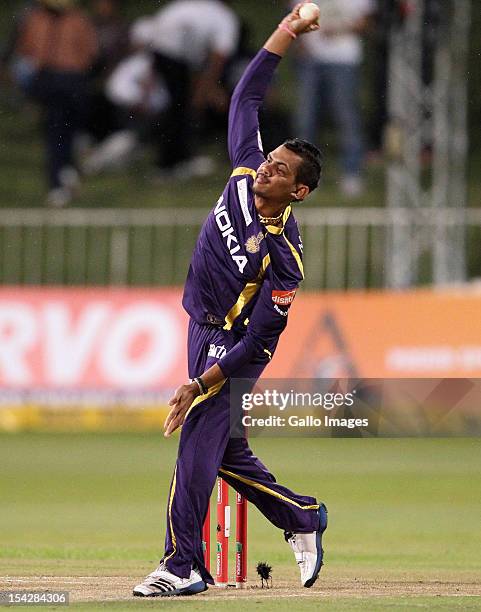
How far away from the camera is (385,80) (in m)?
24.2

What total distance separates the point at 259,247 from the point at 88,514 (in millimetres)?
5708

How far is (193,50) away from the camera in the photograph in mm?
25125

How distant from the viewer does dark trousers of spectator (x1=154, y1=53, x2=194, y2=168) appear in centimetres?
2505

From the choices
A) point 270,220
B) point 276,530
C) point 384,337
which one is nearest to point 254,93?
point 270,220

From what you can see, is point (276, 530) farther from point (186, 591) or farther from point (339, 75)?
point (339, 75)

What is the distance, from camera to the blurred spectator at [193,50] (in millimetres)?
24922

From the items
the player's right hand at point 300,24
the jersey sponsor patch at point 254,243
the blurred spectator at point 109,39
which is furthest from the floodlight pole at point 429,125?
the jersey sponsor patch at point 254,243

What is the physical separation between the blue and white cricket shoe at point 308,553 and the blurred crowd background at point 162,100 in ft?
50.1

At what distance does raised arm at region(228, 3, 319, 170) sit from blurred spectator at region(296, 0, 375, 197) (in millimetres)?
14405

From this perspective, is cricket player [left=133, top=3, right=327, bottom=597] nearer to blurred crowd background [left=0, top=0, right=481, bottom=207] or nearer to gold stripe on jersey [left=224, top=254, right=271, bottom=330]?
gold stripe on jersey [left=224, top=254, right=271, bottom=330]

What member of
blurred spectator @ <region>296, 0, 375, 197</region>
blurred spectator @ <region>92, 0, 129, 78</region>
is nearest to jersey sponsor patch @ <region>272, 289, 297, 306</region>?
blurred spectator @ <region>296, 0, 375, 197</region>

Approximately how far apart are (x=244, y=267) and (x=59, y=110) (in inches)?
650

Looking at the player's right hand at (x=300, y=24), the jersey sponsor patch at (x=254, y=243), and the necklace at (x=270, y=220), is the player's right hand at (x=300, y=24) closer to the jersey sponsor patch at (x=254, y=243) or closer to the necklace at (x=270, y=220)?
the necklace at (x=270, y=220)

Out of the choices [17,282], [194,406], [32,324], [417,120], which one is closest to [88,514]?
[194,406]
